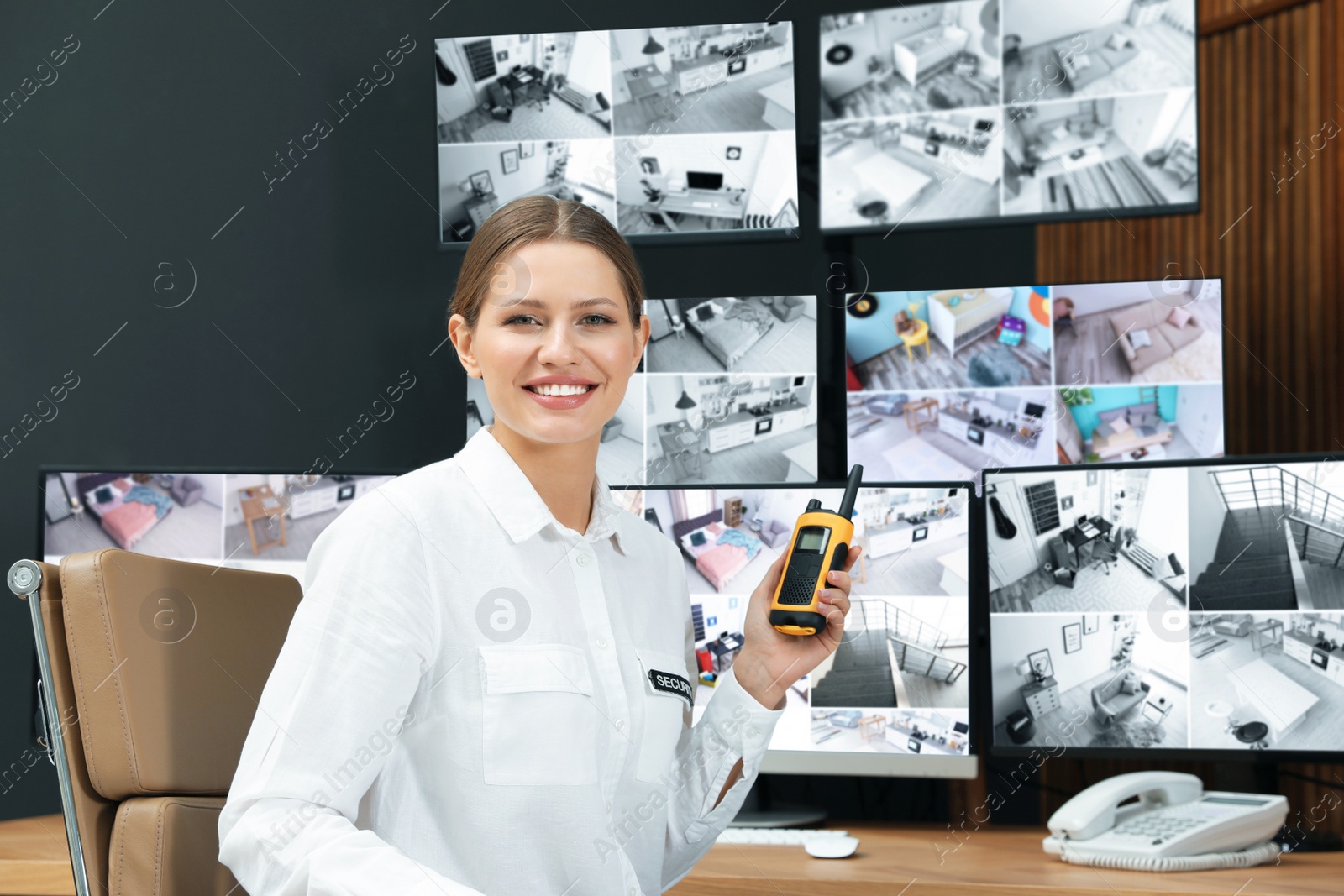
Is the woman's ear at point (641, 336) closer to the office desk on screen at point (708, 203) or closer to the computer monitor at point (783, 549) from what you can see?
the computer monitor at point (783, 549)

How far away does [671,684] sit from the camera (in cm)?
118

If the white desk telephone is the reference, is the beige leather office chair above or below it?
above

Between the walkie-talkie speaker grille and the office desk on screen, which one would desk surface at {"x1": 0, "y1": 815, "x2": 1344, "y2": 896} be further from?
the office desk on screen

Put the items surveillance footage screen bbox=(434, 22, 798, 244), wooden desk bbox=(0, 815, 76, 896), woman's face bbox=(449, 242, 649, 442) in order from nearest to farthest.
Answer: woman's face bbox=(449, 242, 649, 442), wooden desk bbox=(0, 815, 76, 896), surveillance footage screen bbox=(434, 22, 798, 244)

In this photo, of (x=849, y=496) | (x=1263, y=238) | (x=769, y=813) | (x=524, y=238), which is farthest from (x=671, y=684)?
(x=1263, y=238)

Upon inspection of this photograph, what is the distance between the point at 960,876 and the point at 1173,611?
56cm

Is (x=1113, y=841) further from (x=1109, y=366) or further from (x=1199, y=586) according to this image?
(x=1109, y=366)

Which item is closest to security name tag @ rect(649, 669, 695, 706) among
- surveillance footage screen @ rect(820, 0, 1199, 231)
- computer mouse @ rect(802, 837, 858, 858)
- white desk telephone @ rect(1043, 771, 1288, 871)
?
computer mouse @ rect(802, 837, 858, 858)

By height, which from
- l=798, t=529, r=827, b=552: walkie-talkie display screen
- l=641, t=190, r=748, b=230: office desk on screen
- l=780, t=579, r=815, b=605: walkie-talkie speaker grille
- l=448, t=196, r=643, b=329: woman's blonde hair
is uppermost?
l=641, t=190, r=748, b=230: office desk on screen

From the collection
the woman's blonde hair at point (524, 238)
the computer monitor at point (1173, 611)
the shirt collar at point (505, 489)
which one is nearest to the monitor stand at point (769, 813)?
the computer monitor at point (1173, 611)

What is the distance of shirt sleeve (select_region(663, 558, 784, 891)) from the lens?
3.86 feet

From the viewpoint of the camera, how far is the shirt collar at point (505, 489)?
42.3 inches

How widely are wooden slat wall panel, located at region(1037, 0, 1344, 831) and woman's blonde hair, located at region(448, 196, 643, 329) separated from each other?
3.19ft

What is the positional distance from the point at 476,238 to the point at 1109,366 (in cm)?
112
